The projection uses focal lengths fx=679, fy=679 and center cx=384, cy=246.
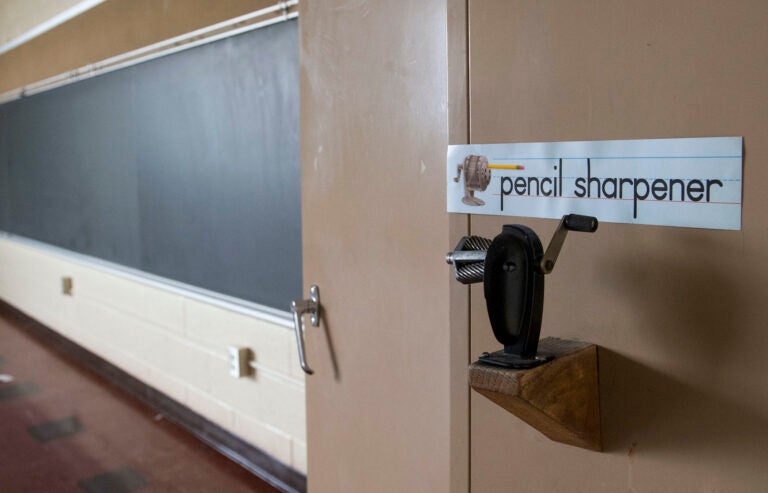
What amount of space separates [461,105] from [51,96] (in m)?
4.53

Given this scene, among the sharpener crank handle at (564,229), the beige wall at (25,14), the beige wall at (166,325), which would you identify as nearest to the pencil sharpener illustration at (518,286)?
the sharpener crank handle at (564,229)

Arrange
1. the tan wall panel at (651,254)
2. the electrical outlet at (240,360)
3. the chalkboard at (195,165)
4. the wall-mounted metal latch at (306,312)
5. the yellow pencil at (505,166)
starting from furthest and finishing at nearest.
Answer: the electrical outlet at (240,360), the chalkboard at (195,165), the wall-mounted metal latch at (306,312), the yellow pencil at (505,166), the tan wall panel at (651,254)

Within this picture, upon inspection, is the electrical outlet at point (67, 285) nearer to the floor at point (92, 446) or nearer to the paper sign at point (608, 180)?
the floor at point (92, 446)

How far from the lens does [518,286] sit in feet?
2.43

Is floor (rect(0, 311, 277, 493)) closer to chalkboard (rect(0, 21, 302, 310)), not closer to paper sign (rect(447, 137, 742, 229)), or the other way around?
chalkboard (rect(0, 21, 302, 310))

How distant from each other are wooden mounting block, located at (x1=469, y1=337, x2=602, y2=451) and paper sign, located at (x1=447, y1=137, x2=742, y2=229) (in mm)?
163

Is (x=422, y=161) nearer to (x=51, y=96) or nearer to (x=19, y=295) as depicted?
(x=51, y=96)

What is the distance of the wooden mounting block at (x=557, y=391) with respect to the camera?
0.72 metres

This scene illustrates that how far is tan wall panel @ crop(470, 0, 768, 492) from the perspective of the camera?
2.19 ft

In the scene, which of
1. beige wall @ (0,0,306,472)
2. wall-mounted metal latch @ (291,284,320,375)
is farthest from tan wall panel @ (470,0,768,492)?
beige wall @ (0,0,306,472)

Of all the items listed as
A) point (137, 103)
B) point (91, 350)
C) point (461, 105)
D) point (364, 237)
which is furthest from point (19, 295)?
point (461, 105)

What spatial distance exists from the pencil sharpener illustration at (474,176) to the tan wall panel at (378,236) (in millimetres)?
228

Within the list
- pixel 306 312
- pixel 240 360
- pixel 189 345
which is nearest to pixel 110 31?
pixel 189 345

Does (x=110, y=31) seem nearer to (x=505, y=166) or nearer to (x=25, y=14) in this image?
(x=25, y=14)
